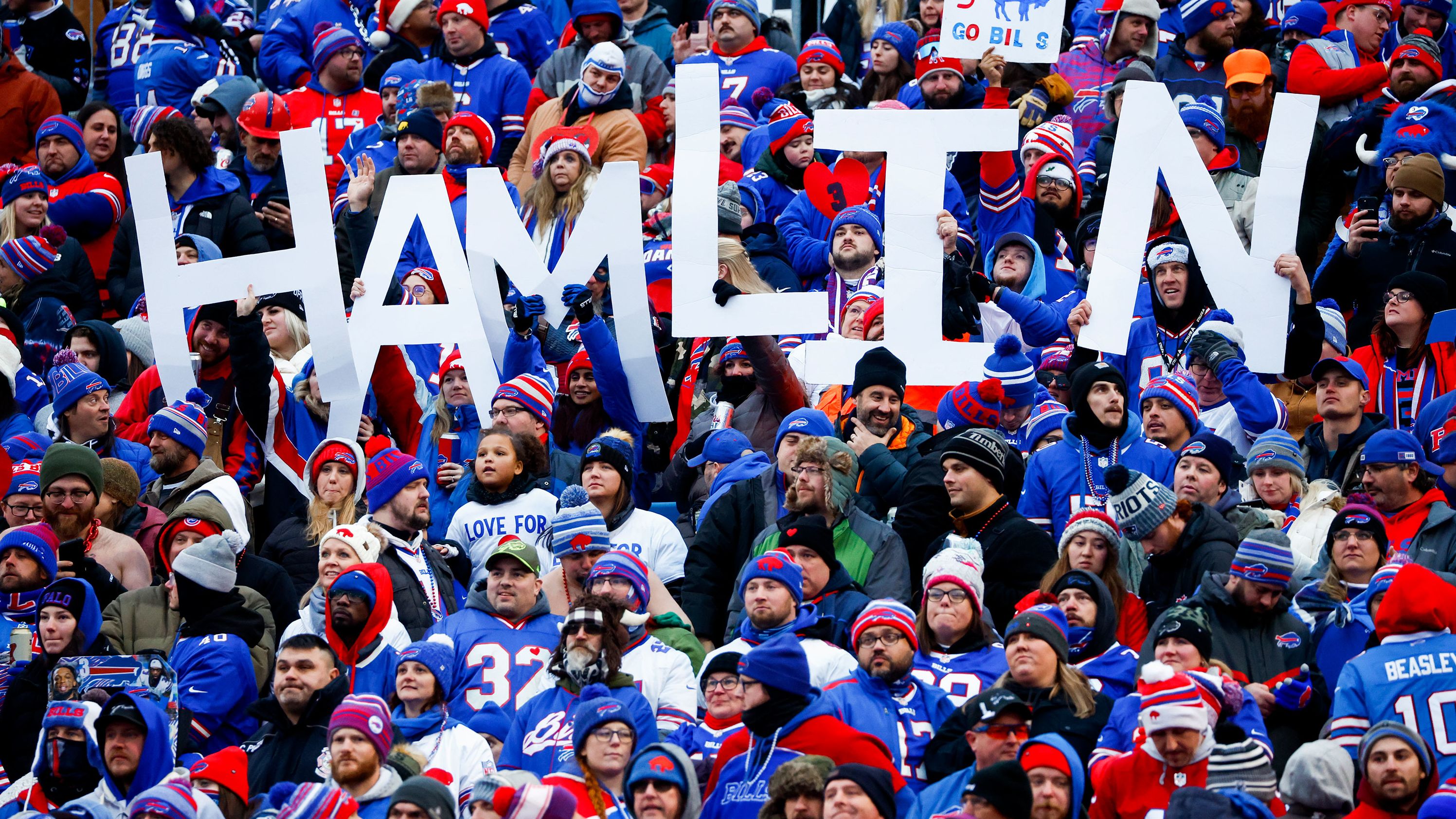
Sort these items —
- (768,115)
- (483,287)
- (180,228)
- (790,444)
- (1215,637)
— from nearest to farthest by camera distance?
1. (1215,637)
2. (790,444)
3. (483,287)
4. (180,228)
5. (768,115)

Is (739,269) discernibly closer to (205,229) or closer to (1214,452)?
(1214,452)

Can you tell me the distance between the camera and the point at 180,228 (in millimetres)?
12523

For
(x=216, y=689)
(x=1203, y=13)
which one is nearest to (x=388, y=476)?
(x=216, y=689)

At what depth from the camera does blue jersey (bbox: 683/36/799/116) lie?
13961mm

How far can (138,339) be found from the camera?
11.9 m

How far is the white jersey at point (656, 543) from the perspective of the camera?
9484mm

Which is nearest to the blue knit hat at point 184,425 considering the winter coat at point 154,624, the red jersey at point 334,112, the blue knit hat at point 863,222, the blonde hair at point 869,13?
the winter coat at point 154,624

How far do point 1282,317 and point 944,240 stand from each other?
5.27ft

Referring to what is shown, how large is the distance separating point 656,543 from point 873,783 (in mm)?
2645

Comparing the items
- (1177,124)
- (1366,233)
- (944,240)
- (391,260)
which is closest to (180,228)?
(391,260)

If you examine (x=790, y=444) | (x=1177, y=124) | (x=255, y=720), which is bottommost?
(x=255, y=720)

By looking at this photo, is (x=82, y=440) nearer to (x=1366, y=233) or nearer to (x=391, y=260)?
(x=391, y=260)

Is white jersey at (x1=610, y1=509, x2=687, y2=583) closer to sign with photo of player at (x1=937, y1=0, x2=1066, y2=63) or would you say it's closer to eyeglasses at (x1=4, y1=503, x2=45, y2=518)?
eyeglasses at (x1=4, y1=503, x2=45, y2=518)

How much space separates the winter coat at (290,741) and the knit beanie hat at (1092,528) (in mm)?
2644
